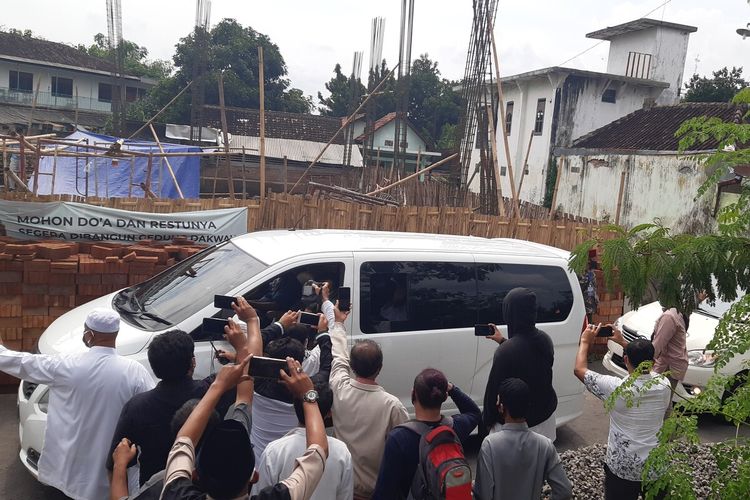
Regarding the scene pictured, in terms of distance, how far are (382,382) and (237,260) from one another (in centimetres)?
151

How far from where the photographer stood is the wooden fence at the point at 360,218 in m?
9.21

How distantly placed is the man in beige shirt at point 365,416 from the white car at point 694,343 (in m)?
4.21

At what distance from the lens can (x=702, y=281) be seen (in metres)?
2.61

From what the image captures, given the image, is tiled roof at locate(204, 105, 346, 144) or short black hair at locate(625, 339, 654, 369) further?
tiled roof at locate(204, 105, 346, 144)

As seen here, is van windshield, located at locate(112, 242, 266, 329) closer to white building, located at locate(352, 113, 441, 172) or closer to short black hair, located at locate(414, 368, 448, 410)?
short black hair, located at locate(414, 368, 448, 410)

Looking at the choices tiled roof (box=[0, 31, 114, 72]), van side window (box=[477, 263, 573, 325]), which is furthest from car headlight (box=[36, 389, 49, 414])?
tiled roof (box=[0, 31, 114, 72])

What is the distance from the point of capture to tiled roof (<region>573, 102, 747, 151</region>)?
20761 mm

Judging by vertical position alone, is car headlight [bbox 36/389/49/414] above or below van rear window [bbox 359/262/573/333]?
below

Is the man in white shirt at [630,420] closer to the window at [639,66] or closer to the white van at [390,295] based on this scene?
the white van at [390,295]

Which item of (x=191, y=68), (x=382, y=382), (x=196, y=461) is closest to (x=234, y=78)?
(x=191, y=68)

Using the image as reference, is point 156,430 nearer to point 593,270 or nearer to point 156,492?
point 156,492

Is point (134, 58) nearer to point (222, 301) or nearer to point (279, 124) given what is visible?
point (279, 124)

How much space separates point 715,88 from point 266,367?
30.2 metres

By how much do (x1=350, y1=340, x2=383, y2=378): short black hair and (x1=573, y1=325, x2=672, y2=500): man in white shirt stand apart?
1316mm
